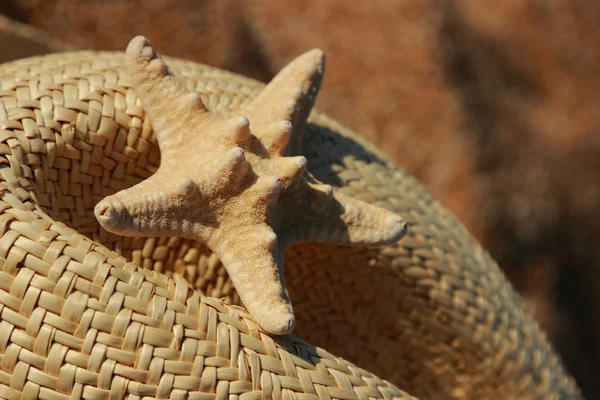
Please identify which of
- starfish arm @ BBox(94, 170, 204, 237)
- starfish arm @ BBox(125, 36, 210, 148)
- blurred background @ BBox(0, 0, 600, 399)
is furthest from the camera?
blurred background @ BBox(0, 0, 600, 399)

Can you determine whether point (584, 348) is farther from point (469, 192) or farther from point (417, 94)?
point (417, 94)

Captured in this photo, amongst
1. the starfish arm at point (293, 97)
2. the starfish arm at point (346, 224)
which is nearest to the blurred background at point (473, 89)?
the starfish arm at point (293, 97)

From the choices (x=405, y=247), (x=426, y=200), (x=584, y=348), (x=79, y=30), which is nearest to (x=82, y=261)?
(x=405, y=247)

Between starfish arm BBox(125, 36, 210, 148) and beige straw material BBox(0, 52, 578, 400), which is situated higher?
starfish arm BBox(125, 36, 210, 148)

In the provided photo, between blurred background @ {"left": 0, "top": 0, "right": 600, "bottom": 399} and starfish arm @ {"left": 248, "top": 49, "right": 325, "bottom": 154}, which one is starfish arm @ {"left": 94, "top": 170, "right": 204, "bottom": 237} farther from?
blurred background @ {"left": 0, "top": 0, "right": 600, "bottom": 399}

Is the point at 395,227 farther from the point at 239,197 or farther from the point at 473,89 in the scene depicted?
the point at 473,89

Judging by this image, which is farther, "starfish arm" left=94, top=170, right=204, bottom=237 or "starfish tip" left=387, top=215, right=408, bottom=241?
"starfish tip" left=387, top=215, right=408, bottom=241

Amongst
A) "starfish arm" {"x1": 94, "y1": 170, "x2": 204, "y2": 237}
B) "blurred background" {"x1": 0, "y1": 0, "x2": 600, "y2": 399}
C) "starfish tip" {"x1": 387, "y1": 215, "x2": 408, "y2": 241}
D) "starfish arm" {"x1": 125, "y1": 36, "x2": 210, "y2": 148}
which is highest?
"starfish arm" {"x1": 125, "y1": 36, "x2": 210, "y2": 148}

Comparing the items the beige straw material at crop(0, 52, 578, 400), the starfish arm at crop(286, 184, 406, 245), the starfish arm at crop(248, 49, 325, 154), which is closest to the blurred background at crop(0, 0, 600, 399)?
the beige straw material at crop(0, 52, 578, 400)

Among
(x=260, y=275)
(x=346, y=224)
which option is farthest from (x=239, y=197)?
(x=346, y=224)

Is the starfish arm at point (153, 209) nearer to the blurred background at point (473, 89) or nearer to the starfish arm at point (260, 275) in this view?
the starfish arm at point (260, 275)

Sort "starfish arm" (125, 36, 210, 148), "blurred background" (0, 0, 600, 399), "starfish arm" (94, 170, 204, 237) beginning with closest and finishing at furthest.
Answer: "starfish arm" (94, 170, 204, 237)
"starfish arm" (125, 36, 210, 148)
"blurred background" (0, 0, 600, 399)
